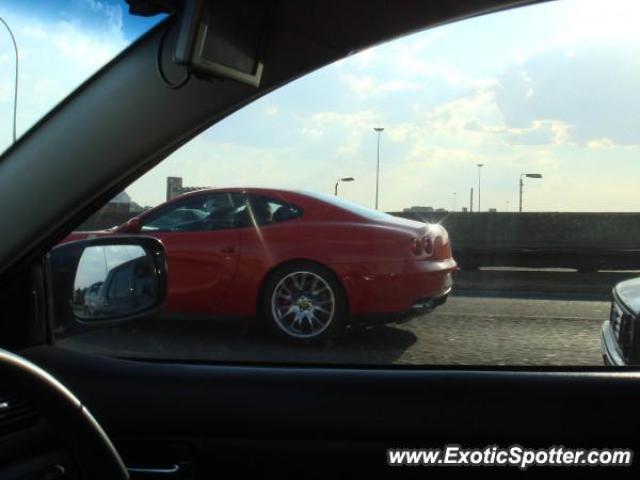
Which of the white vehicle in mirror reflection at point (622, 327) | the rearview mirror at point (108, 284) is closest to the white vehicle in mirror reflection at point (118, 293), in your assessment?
the rearview mirror at point (108, 284)

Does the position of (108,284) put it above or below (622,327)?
above

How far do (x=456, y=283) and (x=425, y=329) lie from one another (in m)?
0.26

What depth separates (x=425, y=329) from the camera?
112 inches

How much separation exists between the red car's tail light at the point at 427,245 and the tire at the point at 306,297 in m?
0.48

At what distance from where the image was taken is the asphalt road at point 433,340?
7.98 ft

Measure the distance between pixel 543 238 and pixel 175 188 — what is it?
51.5 inches

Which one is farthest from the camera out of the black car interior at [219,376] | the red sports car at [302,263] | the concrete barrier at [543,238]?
the red sports car at [302,263]

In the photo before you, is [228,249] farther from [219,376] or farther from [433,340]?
[433,340]

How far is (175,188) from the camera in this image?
7.45 ft

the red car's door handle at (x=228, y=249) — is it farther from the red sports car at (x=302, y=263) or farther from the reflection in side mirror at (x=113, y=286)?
the reflection in side mirror at (x=113, y=286)

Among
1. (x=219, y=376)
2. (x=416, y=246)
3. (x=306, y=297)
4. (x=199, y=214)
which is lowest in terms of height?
(x=219, y=376)

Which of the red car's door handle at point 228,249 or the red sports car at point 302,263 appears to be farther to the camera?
the red car's door handle at point 228,249

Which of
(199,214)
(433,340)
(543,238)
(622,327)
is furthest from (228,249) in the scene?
(622,327)

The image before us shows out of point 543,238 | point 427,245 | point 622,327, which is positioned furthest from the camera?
point 427,245
